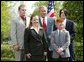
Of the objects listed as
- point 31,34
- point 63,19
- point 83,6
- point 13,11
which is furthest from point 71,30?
point 13,11

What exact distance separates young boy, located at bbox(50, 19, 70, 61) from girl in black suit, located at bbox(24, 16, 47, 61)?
0.24 m

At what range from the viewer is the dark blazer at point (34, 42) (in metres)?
9.54

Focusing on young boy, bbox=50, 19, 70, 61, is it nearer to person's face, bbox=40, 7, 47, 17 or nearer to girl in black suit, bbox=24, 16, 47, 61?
girl in black suit, bbox=24, 16, 47, 61

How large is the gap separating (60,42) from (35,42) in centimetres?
59

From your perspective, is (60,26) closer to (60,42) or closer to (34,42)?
(60,42)

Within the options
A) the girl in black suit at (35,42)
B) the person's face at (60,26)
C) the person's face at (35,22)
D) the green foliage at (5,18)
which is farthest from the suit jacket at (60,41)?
the green foliage at (5,18)

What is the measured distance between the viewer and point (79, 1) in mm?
18219

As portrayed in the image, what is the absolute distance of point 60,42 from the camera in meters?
9.71

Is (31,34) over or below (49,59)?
over

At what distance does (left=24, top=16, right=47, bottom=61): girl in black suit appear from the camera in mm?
9539

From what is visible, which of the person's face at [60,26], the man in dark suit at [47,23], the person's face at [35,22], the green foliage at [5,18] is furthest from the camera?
the green foliage at [5,18]

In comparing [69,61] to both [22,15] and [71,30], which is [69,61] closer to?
[71,30]

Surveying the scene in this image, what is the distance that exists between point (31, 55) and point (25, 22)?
82cm

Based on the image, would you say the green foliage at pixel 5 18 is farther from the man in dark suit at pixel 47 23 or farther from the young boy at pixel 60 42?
the young boy at pixel 60 42
